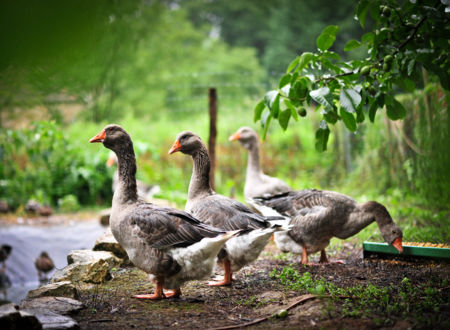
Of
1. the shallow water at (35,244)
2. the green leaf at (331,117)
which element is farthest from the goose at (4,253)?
the green leaf at (331,117)

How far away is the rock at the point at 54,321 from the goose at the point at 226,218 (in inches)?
65.8

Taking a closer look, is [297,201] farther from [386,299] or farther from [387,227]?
[386,299]

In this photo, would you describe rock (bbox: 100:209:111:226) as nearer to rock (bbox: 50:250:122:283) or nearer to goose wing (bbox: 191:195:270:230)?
rock (bbox: 50:250:122:283)

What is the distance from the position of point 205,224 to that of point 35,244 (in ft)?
17.1

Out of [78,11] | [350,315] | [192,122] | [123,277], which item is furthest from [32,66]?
[192,122]

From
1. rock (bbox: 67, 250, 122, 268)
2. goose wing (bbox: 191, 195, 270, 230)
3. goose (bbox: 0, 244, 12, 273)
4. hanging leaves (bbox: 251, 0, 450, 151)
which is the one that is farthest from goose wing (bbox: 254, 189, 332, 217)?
goose (bbox: 0, 244, 12, 273)

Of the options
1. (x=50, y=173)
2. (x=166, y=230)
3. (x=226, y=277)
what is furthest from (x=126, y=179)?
(x=50, y=173)

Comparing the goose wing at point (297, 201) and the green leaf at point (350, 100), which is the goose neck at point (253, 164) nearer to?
the goose wing at point (297, 201)

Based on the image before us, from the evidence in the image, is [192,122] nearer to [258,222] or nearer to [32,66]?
[258,222]

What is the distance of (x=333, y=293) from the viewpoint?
379 centimetres

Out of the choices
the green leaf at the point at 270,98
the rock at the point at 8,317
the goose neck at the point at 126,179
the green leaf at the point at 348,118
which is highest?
the green leaf at the point at 270,98

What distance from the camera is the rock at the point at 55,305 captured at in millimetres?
3458

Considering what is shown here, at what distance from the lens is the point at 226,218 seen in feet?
14.6

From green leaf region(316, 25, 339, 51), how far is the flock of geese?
179 cm
